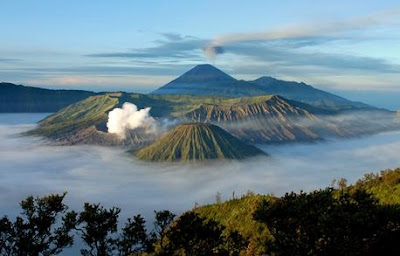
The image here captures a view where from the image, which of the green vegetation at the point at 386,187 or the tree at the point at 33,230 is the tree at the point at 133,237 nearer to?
the tree at the point at 33,230

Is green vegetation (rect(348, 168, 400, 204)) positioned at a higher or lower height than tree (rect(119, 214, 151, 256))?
higher

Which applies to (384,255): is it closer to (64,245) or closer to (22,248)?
(64,245)

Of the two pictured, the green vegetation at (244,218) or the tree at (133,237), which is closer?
the tree at (133,237)

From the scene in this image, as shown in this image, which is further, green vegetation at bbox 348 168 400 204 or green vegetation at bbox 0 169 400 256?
green vegetation at bbox 348 168 400 204

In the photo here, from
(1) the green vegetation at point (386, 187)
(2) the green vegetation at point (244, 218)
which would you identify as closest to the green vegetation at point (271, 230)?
(2) the green vegetation at point (244, 218)

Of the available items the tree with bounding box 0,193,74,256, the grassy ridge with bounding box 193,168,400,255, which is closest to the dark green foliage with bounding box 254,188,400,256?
the grassy ridge with bounding box 193,168,400,255

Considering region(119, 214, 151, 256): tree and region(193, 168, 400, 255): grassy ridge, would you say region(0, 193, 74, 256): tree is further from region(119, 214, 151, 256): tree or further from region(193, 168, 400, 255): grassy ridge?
region(193, 168, 400, 255): grassy ridge

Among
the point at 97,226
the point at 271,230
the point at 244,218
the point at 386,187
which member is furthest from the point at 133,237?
the point at 386,187
